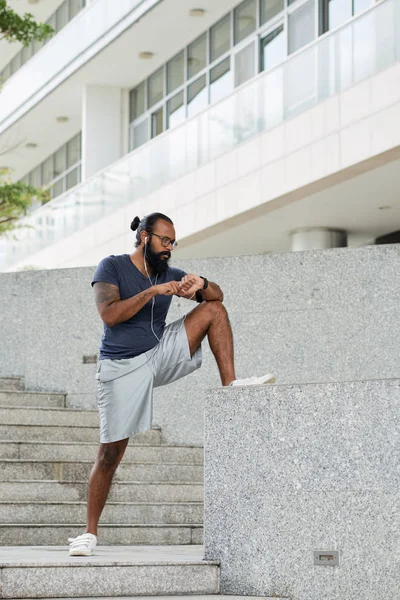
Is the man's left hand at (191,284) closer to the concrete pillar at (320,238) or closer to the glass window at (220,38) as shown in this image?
the concrete pillar at (320,238)

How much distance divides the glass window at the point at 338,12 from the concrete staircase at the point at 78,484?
12.3 meters

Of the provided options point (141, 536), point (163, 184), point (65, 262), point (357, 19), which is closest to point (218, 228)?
point (163, 184)

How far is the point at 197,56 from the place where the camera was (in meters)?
26.7

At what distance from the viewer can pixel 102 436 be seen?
612 cm

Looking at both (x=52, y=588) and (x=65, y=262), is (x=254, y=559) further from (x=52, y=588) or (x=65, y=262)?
(x=65, y=262)

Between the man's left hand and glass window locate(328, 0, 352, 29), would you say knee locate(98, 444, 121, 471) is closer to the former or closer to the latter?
the man's left hand

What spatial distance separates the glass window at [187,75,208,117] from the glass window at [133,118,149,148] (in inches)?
117

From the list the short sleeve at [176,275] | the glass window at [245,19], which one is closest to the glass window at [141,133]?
the glass window at [245,19]

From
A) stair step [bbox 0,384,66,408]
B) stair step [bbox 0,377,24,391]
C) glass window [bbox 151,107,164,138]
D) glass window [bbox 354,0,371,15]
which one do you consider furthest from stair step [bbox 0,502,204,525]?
glass window [bbox 151,107,164,138]

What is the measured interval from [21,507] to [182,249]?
17.2m

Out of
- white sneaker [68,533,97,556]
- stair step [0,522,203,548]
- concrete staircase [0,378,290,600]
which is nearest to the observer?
concrete staircase [0,378,290,600]

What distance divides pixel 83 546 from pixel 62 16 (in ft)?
95.3

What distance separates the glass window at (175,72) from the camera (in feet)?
90.2

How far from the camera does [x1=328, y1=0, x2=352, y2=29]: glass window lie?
19.8m
